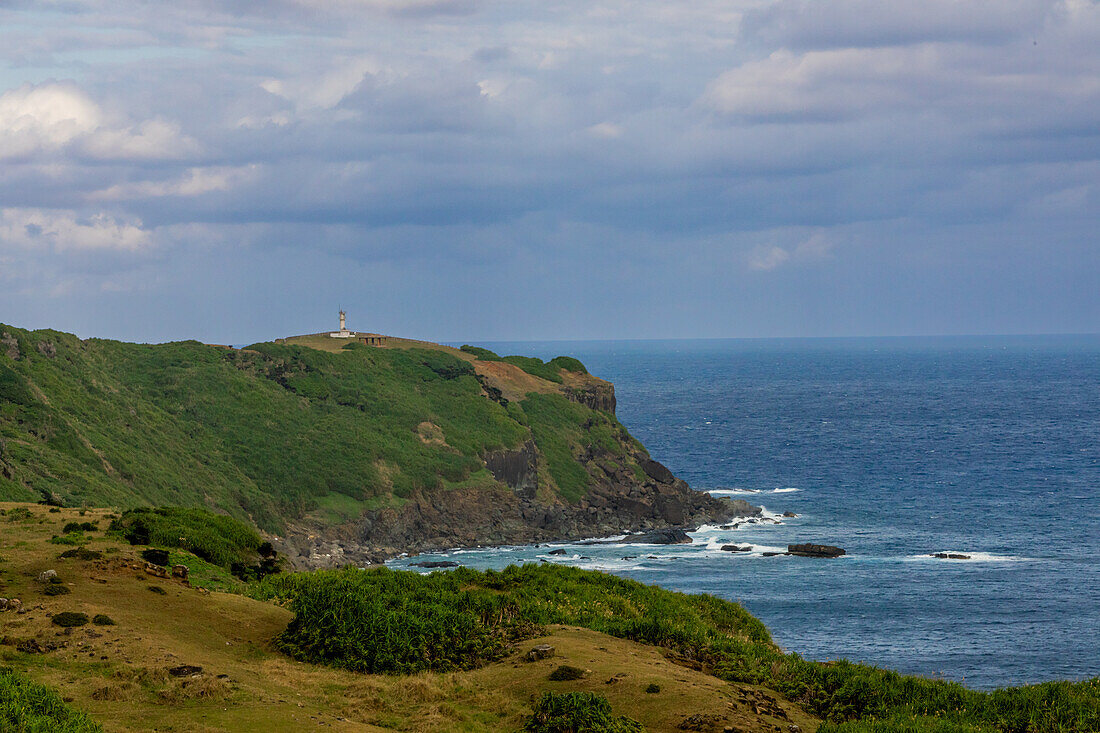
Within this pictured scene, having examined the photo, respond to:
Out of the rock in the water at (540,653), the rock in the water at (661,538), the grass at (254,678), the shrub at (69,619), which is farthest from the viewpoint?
the rock in the water at (661,538)

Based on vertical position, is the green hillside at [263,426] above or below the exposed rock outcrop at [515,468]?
above

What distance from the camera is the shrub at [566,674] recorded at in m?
21.1

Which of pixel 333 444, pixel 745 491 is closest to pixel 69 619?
pixel 333 444

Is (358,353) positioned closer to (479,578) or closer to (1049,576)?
(1049,576)

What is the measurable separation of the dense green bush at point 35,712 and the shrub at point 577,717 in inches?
323

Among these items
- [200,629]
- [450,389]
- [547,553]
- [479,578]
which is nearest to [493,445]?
[450,389]

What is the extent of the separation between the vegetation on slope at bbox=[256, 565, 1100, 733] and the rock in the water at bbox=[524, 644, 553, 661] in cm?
123

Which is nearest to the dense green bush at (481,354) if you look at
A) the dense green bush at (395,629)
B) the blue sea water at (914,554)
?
the blue sea water at (914,554)

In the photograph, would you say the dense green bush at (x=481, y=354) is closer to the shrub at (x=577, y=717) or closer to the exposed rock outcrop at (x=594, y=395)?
the exposed rock outcrop at (x=594, y=395)

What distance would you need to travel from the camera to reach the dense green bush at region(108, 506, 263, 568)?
33.4 meters

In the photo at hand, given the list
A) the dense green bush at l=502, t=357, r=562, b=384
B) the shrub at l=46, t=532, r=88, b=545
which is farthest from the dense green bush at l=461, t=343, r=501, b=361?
the shrub at l=46, t=532, r=88, b=545

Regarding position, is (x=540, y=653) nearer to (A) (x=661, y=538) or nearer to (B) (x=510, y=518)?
(A) (x=661, y=538)

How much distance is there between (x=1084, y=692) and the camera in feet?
73.5

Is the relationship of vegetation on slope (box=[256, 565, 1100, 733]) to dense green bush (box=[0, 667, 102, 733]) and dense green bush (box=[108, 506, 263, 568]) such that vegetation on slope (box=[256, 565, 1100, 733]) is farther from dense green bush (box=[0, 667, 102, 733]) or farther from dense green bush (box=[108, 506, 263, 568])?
dense green bush (box=[0, 667, 102, 733])
